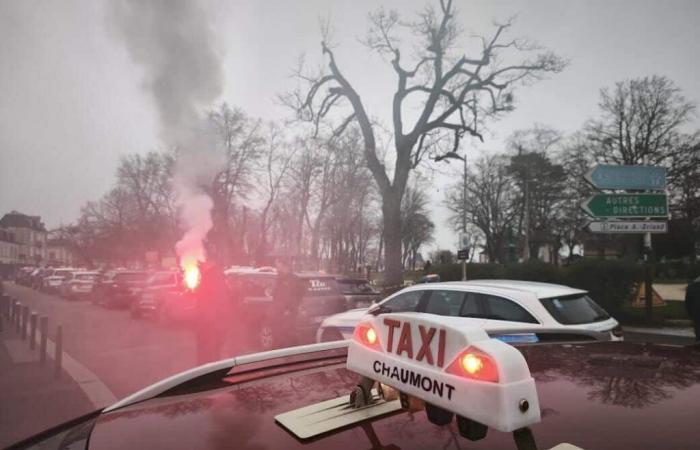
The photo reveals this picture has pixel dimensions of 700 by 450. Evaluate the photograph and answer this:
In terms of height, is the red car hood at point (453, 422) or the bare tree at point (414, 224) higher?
the bare tree at point (414, 224)

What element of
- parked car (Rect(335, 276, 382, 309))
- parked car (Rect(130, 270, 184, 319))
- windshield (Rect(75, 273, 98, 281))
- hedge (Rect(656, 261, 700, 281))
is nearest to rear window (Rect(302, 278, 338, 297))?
parked car (Rect(335, 276, 382, 309))

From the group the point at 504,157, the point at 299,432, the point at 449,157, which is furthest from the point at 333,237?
the point at 299,432

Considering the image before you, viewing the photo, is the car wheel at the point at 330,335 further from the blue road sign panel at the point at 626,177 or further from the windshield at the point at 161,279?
the windshield at the point at 161,279

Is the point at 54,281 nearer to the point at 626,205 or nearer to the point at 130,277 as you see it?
the point at 130,277

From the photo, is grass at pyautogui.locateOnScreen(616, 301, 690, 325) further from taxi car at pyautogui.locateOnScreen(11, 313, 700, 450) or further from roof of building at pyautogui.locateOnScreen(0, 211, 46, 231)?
roof of building at pyautogui.locateOnScreen(0, 211, 46, 231)

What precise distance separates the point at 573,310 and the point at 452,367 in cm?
567

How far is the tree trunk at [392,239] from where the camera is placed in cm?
2236

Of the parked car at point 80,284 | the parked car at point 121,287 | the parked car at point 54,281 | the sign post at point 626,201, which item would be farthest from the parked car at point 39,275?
the sign post at point 626,201

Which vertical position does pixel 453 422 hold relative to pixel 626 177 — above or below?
below

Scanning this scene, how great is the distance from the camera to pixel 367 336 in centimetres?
130

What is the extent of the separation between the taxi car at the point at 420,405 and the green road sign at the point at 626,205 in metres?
10.6

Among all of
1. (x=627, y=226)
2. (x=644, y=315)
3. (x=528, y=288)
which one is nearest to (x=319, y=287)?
(x=528, y=288)

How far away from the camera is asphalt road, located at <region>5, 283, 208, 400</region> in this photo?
7.79 m

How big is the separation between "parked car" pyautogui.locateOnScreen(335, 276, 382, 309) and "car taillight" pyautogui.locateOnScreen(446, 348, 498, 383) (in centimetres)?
938
